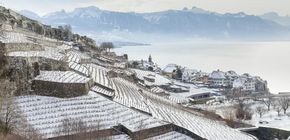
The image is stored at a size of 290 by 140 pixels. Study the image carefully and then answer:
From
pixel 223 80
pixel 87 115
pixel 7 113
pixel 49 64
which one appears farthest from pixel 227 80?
pixel 7 113

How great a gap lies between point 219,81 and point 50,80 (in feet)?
199

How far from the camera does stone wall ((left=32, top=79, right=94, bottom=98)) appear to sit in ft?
57.7

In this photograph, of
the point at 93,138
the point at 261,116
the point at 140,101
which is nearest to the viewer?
the point at 93,138

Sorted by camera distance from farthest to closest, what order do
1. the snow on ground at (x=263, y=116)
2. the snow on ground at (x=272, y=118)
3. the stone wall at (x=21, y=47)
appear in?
the snow on ground at (x=272, y=118)
the snow on ground at (x=263, y=116)
the stone wall at (x=21, y=47)

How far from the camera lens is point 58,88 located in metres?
17.6

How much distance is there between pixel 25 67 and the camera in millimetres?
18312

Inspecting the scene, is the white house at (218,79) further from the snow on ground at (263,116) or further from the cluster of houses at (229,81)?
the snow on ground at (263,116)

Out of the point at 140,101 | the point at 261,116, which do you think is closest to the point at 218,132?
the point at 140,101

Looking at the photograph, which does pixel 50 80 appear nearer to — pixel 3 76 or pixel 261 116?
pixel 3 76

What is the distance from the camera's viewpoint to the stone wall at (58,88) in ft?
57.7

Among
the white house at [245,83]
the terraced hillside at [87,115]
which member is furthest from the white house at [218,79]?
the terraced hillside at [87,115]

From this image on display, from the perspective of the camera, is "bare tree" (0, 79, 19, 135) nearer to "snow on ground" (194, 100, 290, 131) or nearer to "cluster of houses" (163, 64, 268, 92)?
"snow on ground" (194, 100, 290, 131)

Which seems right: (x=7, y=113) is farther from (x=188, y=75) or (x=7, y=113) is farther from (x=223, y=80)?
(x=223, y=80)

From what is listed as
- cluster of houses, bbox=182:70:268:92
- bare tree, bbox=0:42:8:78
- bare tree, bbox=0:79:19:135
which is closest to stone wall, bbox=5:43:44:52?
bare tree, bbox=0:42:8:78
